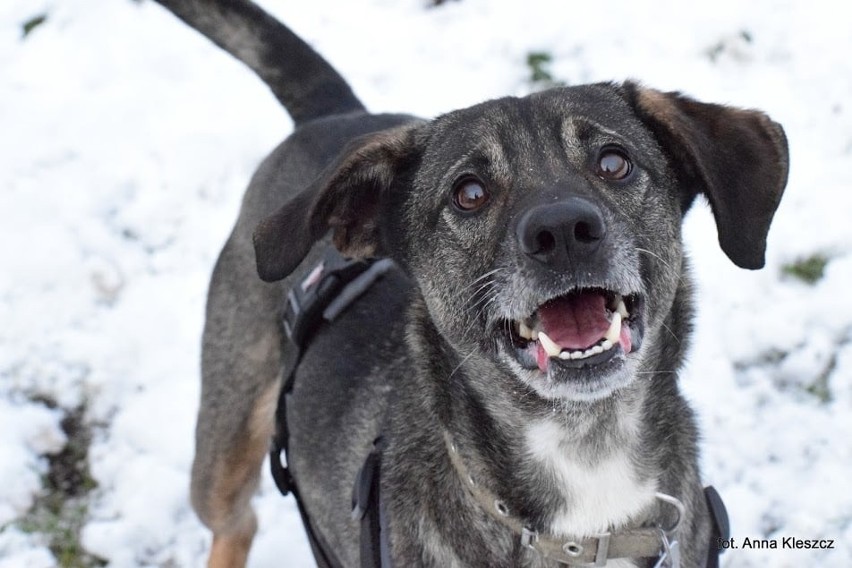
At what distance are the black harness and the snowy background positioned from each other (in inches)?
37.2

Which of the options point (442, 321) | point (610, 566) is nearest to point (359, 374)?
point (442, 321)

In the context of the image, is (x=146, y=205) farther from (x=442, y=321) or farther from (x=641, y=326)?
(x=641, y=326)

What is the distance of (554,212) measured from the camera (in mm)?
2547

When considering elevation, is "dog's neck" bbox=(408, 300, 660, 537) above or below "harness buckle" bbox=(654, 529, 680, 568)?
above

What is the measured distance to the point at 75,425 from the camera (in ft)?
15.9

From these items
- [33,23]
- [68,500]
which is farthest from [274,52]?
[33,23]

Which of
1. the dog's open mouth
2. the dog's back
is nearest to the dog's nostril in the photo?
the dog's open mouth

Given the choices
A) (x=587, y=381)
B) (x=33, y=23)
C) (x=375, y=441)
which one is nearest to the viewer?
(x=587, y=381)

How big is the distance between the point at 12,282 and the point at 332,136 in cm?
240

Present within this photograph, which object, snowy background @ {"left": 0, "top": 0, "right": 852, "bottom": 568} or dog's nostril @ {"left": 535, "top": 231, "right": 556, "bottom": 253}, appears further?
snowy background @ {"left": 0, "top": 0, "right": 852, "bottom": 568}

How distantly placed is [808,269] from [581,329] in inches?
104

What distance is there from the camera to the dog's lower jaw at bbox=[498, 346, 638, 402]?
8.74 feet

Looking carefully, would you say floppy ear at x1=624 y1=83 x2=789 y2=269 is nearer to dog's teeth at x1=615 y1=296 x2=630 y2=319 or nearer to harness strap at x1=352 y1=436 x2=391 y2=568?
dog's teeth at x1=615 y1=296 x2=630 y2=319

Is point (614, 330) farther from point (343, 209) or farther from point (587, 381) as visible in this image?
point (343, 209)
